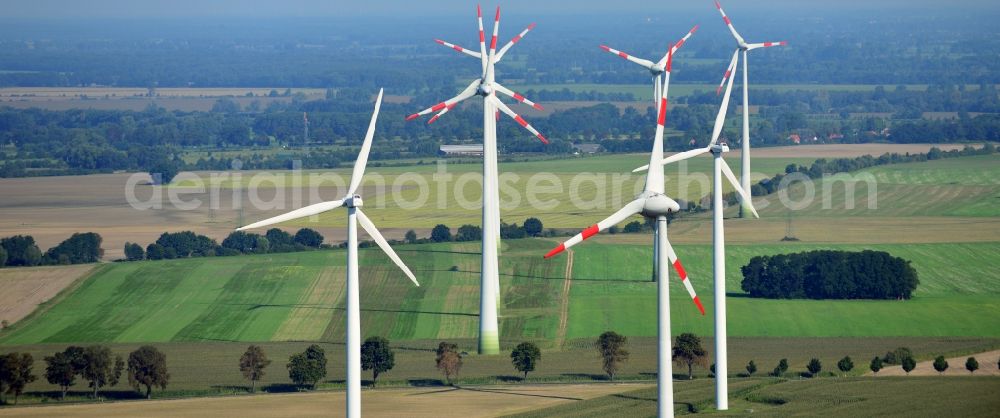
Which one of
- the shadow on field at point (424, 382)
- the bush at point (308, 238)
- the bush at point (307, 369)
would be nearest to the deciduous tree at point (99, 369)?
the bush at point (307, 369)

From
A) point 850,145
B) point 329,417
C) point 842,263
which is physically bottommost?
point 329,417

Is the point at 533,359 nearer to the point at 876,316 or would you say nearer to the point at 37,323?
the point at 876,316

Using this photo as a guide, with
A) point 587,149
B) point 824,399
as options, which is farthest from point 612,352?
point 587,149

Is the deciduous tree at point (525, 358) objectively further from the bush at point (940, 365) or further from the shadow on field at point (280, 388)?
the bush at point (940, 365)

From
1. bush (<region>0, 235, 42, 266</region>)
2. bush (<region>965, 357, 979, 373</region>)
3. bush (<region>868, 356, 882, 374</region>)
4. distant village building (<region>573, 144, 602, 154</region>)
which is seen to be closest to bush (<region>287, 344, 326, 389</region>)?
bush (<region>868, 356, 882, 374</region>)

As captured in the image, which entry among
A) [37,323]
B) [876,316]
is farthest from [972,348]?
[37,323]

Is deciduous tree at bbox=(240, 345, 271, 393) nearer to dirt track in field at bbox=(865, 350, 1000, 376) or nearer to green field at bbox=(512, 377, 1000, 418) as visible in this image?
green field at bbox=(512, 377, 1000, 418)
